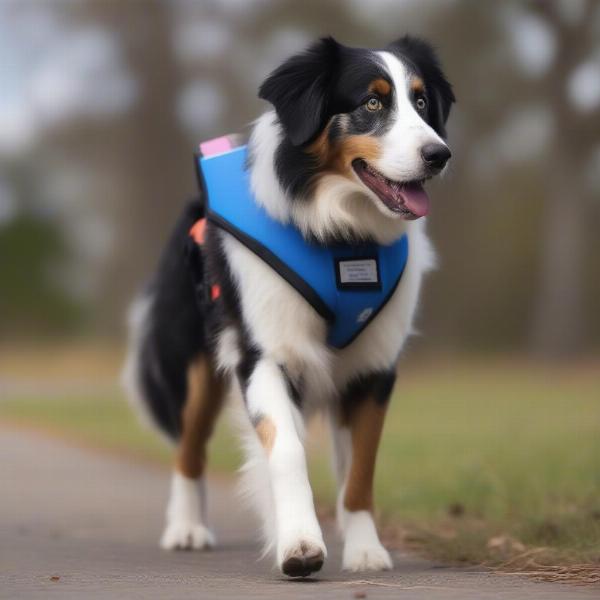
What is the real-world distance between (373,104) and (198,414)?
1958 millimetres

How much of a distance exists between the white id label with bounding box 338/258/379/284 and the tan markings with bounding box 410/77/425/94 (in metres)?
0.69

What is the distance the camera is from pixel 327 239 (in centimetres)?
499

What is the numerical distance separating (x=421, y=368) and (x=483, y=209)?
4866mm

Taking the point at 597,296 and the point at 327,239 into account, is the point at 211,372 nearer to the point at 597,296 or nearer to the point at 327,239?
the point at 327,239

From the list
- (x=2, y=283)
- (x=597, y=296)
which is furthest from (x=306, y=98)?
(x=2, y=283)

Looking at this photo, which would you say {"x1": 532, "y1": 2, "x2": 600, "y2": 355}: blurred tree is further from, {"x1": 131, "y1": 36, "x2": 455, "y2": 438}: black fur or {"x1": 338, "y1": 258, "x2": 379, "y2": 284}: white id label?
{"x1": 338, "y1": 258, "x2": 379, "y2": 284}: white id label

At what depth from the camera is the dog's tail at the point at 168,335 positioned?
614cm

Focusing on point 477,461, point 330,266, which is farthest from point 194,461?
point 477,461

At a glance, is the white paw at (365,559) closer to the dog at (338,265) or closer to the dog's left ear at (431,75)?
the dog at (338,265)

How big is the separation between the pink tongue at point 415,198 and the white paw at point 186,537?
2086 millimetres

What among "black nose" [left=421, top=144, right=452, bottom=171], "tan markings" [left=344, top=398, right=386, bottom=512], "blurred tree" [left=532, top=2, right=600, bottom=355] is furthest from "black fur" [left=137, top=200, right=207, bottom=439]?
"blurred tree" [left=532, top=2, right=600, bottom=355]

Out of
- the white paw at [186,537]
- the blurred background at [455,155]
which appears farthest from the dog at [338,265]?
the blurred background at [455,155]

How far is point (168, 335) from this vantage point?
6.36 meters

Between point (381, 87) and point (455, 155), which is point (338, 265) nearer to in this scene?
point (381, 87)
